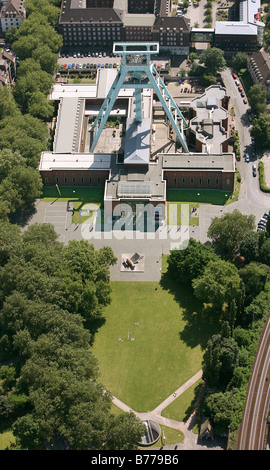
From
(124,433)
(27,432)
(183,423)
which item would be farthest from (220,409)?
(27,432)

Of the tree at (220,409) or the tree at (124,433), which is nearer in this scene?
the tree at (124,433)

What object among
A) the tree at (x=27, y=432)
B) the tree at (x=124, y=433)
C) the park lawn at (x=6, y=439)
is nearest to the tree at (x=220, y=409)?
the tree at (x=124, y=433)

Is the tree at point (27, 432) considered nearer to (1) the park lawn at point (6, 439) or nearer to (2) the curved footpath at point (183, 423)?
(1) the park lawn at point (6, 439)

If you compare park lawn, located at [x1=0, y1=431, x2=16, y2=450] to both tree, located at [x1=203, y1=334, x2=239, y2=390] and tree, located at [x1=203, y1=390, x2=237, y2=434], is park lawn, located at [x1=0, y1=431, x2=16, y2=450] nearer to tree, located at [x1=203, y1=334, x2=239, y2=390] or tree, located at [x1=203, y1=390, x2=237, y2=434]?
tree, located at [x1=203, y1=390, x2=237, y2=434]

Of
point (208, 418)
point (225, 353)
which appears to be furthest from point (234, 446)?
point (225, 353)

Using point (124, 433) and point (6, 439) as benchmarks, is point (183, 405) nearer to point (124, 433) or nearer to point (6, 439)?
point (124, 433)

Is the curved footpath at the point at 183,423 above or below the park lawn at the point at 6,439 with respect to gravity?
above

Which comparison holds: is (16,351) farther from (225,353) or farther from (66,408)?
(225,353)

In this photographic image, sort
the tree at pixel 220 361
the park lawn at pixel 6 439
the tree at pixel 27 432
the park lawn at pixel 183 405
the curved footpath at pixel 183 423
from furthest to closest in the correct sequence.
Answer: the park lawn at pixel 183 405
the tree at pixel 220 361
the park lawn at pixel 6 439
the curved footpath at pixel 183 423
the tree at pixel 27 432

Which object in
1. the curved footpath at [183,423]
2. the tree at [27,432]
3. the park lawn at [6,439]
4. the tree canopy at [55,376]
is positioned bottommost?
the park lawn at [6,439]
